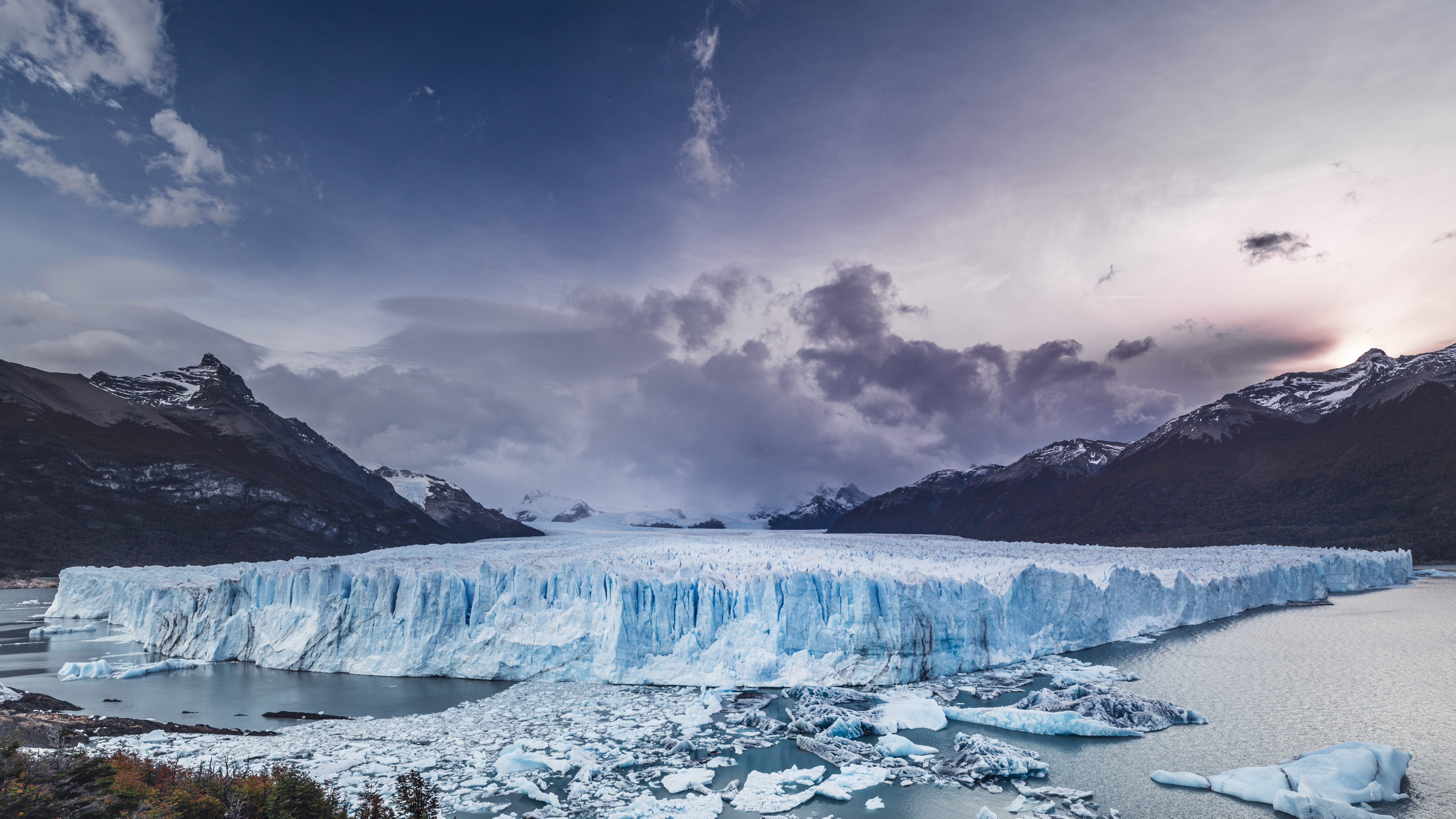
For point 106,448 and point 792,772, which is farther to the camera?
point 106,448

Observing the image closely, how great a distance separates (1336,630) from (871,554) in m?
18.5

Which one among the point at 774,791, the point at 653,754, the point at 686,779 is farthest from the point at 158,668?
the point at 774,791

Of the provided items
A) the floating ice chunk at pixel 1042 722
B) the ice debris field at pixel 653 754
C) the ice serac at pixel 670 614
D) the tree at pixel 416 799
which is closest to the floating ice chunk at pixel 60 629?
the ice serac at pixel 670 614

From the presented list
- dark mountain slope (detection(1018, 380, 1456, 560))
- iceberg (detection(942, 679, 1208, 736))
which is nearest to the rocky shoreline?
iceberg (detection(942, 679, 1208, 736))

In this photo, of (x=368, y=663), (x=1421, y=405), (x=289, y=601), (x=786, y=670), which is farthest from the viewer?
(x=1421, y=405)

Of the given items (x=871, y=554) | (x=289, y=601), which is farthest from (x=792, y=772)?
(x=289, y=601)

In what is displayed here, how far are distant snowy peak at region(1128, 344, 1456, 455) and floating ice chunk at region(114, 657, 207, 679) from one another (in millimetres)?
108496

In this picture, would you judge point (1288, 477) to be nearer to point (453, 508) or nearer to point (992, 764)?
point (992, 764)

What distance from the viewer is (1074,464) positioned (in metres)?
115

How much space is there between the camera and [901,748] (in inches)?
554

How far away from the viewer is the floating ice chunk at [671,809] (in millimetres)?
11062

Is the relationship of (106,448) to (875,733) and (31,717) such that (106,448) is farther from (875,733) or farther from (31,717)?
(875,733)

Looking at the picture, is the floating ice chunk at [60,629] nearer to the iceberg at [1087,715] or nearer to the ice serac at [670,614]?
the ice serac at [670,614]

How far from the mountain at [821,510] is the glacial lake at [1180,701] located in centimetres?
12550
